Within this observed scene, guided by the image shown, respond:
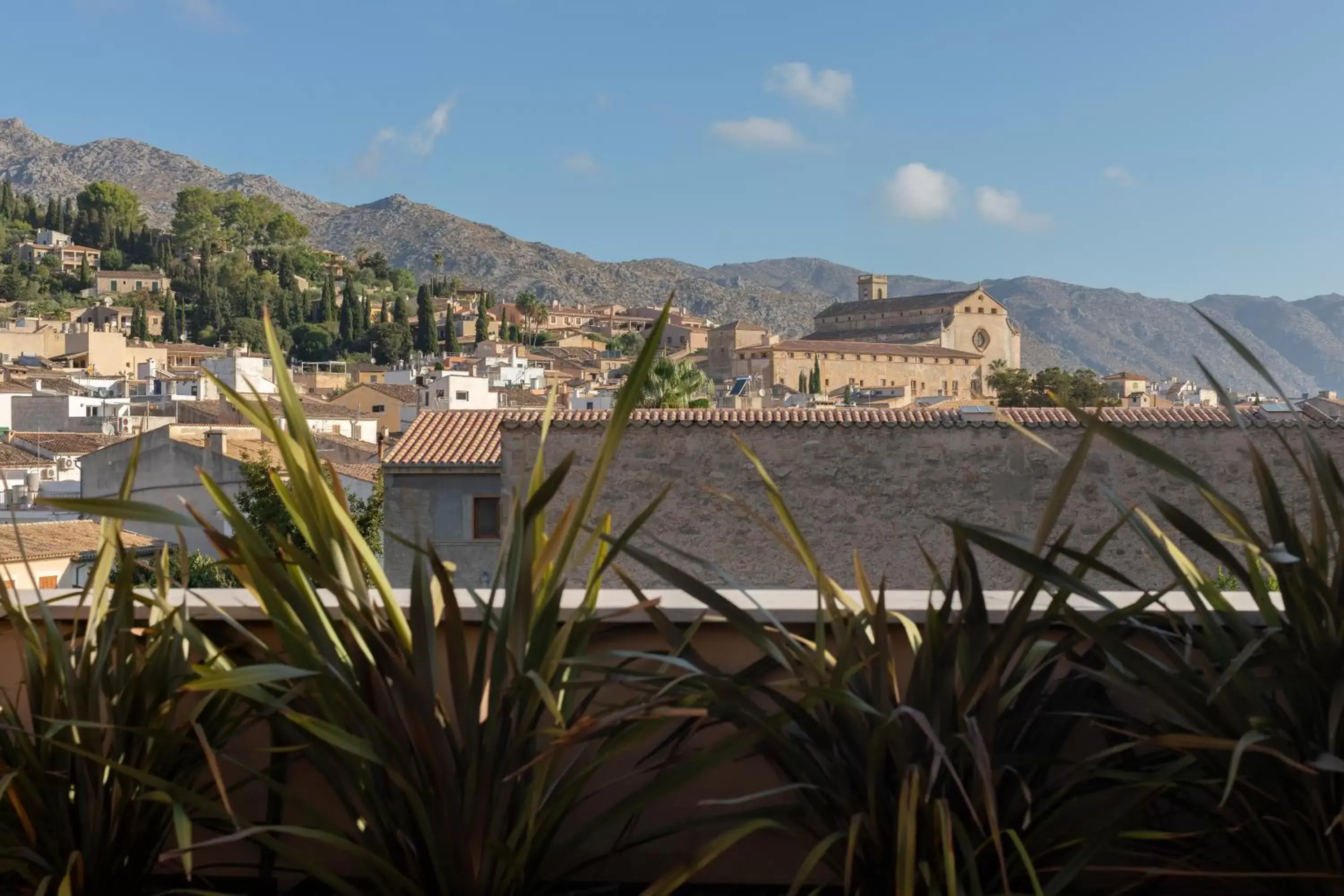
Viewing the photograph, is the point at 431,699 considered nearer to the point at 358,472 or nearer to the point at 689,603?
the point at 689,603

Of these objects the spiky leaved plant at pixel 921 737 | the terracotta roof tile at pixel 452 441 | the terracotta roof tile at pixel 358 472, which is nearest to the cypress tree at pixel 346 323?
the terracotta roof tile at pixel 358 472

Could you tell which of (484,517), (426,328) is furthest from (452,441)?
(426,328)

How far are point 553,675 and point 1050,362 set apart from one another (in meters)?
161

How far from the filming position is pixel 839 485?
12555mm

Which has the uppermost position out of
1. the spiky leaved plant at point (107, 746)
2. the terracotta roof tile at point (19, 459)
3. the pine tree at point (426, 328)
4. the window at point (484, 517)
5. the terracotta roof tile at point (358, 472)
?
the pine tree at point (426, 328)

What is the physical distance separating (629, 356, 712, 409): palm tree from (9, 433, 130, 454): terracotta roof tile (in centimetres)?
1514

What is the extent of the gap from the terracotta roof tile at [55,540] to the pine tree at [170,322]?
6944cm

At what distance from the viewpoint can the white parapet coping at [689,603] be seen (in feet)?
6.65

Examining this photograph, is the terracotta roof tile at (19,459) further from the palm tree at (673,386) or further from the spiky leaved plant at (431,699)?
the spiky leaved plant at (431,699)

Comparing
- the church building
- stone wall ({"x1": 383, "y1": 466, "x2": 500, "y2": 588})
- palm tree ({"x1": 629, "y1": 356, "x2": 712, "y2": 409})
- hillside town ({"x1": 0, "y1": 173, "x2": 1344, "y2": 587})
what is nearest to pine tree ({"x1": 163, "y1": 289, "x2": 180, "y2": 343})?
hillside town ({"x1": 0, "y1": 173, "x2": 1344, "y2": 587})

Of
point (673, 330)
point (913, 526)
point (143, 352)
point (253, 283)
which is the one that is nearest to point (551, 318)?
point (673, 330)

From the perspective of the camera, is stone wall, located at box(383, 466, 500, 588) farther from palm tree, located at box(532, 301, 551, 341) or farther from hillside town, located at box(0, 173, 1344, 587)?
palm tree, located at box(532, 301, 551, 341)

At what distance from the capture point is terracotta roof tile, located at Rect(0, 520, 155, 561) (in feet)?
51.5

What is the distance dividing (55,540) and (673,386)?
9347 mm
